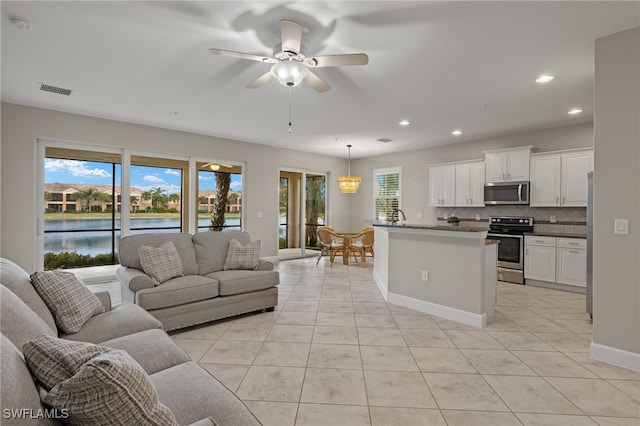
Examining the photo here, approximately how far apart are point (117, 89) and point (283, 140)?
3.36 metres

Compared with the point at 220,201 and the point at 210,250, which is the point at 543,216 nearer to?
the point at 210,250

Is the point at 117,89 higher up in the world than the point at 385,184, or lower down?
higher up

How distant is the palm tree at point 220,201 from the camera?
676 centimetres

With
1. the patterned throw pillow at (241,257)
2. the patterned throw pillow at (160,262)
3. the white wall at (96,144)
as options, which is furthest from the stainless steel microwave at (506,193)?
the patterned throw pillow at (160,262)

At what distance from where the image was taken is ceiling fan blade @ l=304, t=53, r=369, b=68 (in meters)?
2.44

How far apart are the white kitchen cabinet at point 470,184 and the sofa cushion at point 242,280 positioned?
4.31 m

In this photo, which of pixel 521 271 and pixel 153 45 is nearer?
pixel 153 45

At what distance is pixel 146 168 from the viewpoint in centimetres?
585

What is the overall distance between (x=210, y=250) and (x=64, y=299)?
202 cm

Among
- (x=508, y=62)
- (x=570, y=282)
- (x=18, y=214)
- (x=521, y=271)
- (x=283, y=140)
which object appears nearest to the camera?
(x=508, y=62)

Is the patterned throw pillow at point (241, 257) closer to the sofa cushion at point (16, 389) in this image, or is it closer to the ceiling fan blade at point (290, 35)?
the ceiling fan blade at point (290, 35)

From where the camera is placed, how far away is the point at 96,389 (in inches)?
34.9

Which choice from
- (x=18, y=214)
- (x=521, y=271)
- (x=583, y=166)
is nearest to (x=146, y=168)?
(x=18, y=214)

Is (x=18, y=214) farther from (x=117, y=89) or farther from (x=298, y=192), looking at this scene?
(x=298, y=192)
